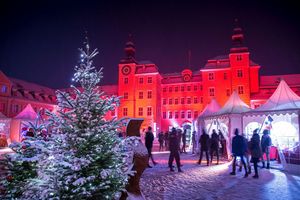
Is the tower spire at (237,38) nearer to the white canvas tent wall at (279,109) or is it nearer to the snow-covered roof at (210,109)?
the snow-covered roof at (210,109)

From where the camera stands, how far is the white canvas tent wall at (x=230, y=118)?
17.6 metres

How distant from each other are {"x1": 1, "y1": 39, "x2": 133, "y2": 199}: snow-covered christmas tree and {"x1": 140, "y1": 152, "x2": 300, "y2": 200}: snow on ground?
2.97 m

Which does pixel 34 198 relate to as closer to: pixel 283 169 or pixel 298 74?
pixel 283 169

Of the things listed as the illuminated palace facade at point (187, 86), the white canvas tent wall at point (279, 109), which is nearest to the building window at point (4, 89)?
the illuminated palace facade at point (187, 86)

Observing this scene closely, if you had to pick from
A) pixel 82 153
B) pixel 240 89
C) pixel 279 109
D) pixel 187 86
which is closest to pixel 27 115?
pixel 279 109

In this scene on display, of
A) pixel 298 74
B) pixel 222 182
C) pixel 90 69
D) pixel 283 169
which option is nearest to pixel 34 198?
pixel 90 69

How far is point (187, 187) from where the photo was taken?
8.77 m

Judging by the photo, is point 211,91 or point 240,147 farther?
point 211,91

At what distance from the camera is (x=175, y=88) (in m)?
51.2

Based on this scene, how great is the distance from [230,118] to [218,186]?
9.32 m

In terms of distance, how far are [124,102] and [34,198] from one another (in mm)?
44836

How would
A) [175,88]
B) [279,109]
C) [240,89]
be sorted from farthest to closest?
[175,88] < [240,89] < [279,109]

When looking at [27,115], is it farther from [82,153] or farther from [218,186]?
[82,153]

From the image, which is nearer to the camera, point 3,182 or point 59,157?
point 59,157
